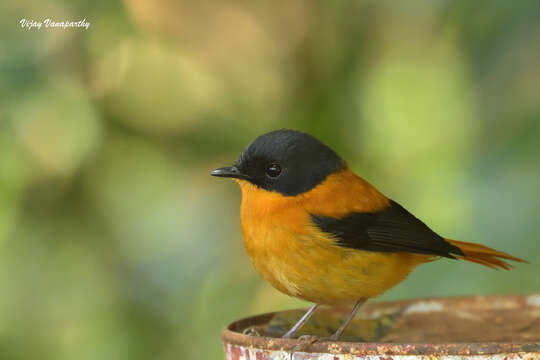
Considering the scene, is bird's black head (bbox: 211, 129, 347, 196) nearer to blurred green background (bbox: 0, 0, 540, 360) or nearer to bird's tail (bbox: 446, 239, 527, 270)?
bird's tail (bbox: 446, 239, 527, 270)

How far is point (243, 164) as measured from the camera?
3.18 meters

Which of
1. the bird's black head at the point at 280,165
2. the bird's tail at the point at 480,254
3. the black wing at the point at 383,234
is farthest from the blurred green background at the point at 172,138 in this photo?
the bird's black head at the point at 280,165

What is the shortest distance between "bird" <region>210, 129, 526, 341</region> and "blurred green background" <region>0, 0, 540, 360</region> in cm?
105

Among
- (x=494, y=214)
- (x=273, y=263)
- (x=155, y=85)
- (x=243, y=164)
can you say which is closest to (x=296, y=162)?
(x=243, y=164)

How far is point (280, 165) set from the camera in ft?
10.4

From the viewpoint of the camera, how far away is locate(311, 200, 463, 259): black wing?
295 centimetres

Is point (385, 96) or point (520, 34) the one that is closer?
point (520, 34)

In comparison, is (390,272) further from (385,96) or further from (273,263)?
(385,96)

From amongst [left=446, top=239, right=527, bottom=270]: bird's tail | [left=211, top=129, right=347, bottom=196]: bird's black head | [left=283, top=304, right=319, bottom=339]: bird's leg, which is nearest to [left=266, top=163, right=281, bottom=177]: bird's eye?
[left=211, top=129, right=347, bottom=196]: bird's black head

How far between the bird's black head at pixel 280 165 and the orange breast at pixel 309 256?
5cm

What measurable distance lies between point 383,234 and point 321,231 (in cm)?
30

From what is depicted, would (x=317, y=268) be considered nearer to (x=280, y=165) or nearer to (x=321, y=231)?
(x=321, y=231)

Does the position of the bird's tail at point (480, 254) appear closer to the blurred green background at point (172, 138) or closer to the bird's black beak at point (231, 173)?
the blurred green background at point (172, 138)

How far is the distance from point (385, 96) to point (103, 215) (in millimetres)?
1914
